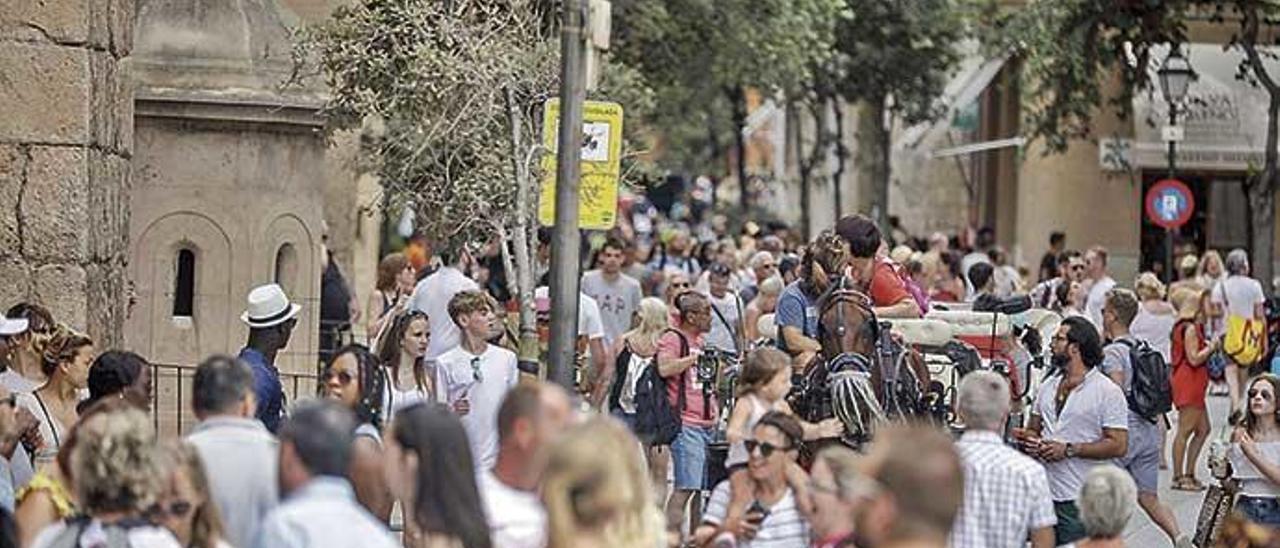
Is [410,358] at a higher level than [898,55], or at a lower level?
lower

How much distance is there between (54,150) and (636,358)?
338 cm

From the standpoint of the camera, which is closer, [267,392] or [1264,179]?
[267,392]

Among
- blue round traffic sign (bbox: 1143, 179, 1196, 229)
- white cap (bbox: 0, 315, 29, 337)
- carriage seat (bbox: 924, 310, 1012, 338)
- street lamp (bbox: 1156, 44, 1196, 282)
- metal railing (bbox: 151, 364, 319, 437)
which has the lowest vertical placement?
metal railing (bbox: 151, 364, 319, 437)

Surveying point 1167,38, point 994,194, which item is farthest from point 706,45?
point 994,194

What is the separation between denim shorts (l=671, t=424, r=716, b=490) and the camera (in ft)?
54.0

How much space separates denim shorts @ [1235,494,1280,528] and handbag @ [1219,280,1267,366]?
39.0 feet

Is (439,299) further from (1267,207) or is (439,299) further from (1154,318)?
(1267,207)

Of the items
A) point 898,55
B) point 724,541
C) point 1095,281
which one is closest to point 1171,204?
point 1095,281

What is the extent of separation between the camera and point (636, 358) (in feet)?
56.6

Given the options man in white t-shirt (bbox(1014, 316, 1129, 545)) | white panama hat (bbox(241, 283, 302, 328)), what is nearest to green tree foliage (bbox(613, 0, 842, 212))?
man in white t-shirt (bbox(1014, 316, 1129, 545))

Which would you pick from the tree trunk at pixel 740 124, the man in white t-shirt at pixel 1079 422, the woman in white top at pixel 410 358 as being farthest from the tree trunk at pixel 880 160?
the woman in white top at pixel 410 358

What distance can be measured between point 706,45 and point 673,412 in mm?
18666

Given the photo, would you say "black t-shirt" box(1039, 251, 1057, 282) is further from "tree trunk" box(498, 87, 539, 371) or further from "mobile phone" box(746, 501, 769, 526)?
"mobile phone" box(746, 501, 769, 526)

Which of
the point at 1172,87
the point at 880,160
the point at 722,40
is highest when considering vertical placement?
the point at 722,40
